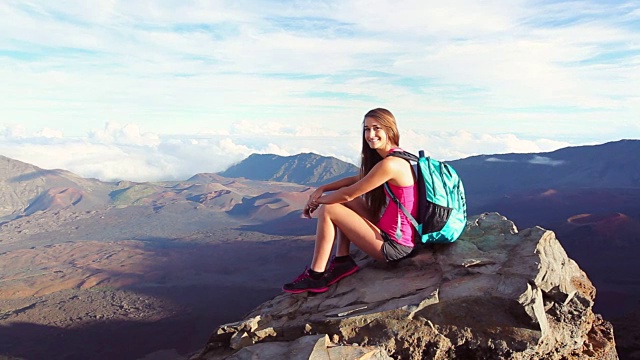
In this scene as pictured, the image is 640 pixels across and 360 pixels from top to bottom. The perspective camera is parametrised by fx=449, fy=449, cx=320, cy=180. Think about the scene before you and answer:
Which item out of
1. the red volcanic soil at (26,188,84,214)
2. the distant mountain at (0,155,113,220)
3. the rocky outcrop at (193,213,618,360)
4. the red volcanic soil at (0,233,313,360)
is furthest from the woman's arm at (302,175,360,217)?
the red volcanic soil at (26,188,84,214)

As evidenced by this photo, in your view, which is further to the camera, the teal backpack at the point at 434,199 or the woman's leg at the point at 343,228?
the woman's leg at the point at 343,228

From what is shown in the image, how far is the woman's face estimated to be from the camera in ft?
17.7

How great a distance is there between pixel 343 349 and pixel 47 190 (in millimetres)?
212507

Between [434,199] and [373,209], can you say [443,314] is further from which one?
[373,209]

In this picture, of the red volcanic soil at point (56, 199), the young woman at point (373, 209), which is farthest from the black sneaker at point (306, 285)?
the red volcanic soil at point (56, 199)

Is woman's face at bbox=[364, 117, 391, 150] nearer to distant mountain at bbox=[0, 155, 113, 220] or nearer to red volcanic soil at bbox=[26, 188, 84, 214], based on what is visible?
distant mountain at bbox=[0, 155, 113, 220]

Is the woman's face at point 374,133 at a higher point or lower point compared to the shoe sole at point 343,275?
higher

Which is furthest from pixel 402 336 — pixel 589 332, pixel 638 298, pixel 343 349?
pixel 638 298

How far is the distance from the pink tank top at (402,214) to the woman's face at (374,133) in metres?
0.53

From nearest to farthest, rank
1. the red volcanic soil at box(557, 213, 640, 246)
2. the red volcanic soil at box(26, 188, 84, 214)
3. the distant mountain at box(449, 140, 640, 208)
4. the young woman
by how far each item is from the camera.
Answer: the young woman, the red volcanic soil at box(557, 213, 640, 246), the distant mountain at box(449, 140, 640, 208), the red volcanic soil at box(26, 188, 84, 214)

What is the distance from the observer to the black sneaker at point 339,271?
6082mm

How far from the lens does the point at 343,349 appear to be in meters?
A: 4.73

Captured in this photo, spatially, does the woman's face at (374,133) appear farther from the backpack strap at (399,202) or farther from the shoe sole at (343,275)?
the shoe sole at (343,275)

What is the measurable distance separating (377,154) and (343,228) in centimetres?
105
